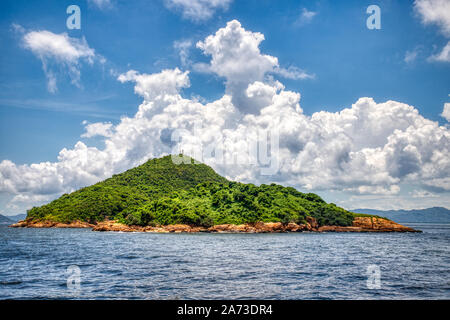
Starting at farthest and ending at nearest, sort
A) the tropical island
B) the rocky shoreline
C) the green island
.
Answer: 1. the green island
2. the tropical island
3. the rocky shoreline

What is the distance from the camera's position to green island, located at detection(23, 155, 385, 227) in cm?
13712

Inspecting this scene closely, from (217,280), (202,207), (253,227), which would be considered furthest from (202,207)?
(217,280)

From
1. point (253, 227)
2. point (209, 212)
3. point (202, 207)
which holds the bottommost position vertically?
point (253, 227)

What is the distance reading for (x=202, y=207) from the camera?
14788 cm

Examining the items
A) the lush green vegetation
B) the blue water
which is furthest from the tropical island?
the blue water

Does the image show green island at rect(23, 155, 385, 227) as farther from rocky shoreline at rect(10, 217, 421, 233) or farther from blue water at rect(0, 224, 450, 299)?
blue water at rect(0, 224, 450, 299)

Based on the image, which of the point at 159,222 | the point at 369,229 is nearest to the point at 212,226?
the point at 159,222

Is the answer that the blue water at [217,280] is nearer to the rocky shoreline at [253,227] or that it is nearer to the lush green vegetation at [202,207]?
the rocky shoreline at [253,227]

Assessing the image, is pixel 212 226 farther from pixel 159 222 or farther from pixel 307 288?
pixel 307 288

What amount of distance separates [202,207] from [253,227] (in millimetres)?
28328

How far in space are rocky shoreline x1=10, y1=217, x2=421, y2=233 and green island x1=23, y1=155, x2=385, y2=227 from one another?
2264 millimetres

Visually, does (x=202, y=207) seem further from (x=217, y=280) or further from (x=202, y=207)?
(x=217, y=280)

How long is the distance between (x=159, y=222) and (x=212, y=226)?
79.0 ft
